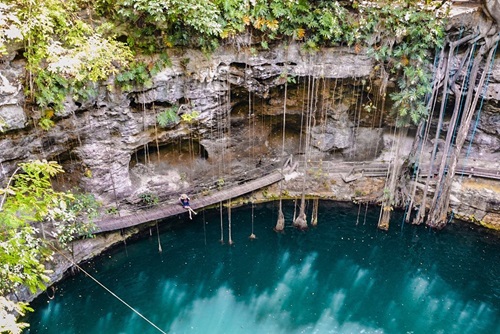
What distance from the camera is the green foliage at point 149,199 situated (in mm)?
9423

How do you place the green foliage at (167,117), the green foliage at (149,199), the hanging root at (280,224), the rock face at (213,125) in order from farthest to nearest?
the hanging root at (280,224), the green foliage at (149,199), the green foliage at (167,117), the rock face at (213,125)

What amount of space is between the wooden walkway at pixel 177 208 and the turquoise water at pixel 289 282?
1.62 ft

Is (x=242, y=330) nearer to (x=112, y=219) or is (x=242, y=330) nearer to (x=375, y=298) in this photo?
(x=375, y=298)

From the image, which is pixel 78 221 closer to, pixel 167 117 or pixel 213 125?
pixel 167 117

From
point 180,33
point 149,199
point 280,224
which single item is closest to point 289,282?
point 280,224

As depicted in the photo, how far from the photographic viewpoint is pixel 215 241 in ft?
31.0

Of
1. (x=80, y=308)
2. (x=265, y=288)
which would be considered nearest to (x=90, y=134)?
(x=80, y=308)

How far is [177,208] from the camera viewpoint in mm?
9406

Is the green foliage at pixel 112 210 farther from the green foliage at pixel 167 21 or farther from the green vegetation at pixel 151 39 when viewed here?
the green foliage at pixel 167 21

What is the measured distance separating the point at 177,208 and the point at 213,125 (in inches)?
88.3

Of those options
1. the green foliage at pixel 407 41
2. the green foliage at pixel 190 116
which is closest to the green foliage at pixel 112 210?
the green foliage at pixel 190 116

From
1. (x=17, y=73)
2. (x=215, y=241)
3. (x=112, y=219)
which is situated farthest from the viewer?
(x=215, y=241)

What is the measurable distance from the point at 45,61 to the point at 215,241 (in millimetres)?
5357

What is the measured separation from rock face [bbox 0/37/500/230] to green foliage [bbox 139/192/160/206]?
11 cm
